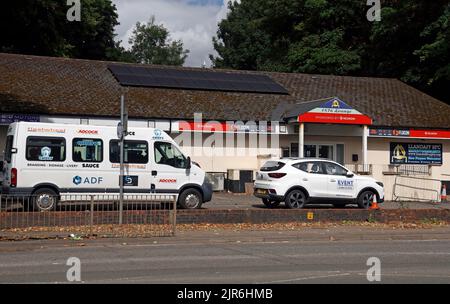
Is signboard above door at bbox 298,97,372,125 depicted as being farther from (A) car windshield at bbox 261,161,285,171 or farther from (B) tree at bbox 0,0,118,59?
(B) tree at bbox 0,0,118,59

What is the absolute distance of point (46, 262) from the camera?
11273 millimetres

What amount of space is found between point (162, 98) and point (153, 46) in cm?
6225

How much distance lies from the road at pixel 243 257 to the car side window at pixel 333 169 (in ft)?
11.3

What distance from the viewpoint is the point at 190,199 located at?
1855cm

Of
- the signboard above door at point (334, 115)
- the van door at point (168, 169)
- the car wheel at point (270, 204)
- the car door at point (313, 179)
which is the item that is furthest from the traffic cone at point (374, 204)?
the signboard above door at point (334, 115)

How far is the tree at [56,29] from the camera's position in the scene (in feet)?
85.8

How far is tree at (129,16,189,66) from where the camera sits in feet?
287

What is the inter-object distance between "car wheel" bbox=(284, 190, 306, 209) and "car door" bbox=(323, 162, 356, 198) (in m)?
0.94

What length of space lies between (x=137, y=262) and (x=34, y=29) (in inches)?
870

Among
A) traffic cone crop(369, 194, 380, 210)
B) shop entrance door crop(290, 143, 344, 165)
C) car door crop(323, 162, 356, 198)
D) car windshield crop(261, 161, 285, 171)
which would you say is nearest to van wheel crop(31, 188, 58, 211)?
car windshield crop(261, 161, 285, 171)

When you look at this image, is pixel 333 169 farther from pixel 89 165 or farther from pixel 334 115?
pixel 89 165

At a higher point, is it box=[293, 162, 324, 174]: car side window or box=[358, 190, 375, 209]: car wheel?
box=[293, 162, 324, 174]: car side window

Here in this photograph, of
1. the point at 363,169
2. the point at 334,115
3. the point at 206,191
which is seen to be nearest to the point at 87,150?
the point at 206,191

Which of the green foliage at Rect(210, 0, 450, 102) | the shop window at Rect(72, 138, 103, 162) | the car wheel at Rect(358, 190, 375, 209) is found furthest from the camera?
the green foliage at Rect(210, 0, 450, 102)
